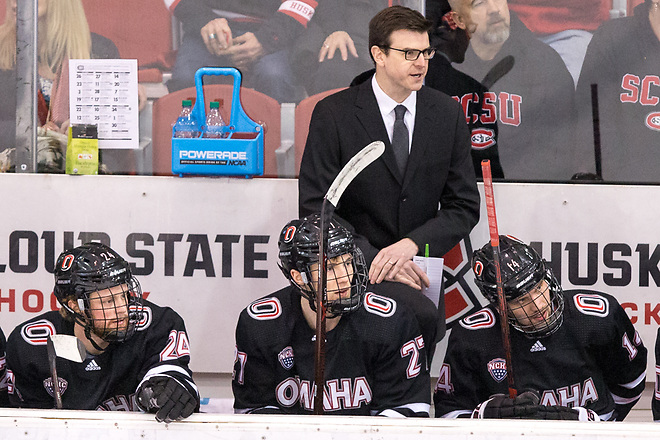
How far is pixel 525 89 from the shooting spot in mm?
3744

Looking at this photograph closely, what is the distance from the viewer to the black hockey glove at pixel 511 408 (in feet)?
7.26

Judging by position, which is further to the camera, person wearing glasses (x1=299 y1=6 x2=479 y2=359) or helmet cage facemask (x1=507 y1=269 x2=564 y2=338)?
person wearing glasses (x1=299 y1=6 x2=479 y2=359)

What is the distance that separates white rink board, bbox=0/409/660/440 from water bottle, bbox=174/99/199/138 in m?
2.02

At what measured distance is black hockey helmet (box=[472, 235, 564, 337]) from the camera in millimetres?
2568

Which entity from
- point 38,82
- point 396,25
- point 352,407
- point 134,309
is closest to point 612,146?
point 396,25

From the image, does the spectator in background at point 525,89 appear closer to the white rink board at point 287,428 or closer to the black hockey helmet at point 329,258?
the black hockey helmet at point 329,258

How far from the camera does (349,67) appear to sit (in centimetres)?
378

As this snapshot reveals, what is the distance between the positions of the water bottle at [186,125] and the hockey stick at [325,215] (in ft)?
4.90

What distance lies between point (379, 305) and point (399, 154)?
0.83 m

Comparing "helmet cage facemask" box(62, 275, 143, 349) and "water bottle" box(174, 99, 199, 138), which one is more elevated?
"water bottle" box(174, 99, 199, 138)

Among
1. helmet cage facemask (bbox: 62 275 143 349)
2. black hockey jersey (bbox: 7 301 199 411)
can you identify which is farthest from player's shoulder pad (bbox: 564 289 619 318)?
helmet cage facemask (bbox: 62 275 143 349)

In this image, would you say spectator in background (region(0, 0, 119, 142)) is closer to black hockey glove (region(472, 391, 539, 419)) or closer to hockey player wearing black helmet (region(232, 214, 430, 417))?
hockey player wearing black helmet (region(232, 214, 430, 417))

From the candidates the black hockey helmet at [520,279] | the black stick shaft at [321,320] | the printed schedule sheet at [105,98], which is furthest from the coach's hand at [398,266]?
the printed schedule sheet at [105,98]

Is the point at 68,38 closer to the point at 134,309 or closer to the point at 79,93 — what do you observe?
the point at 79,93
